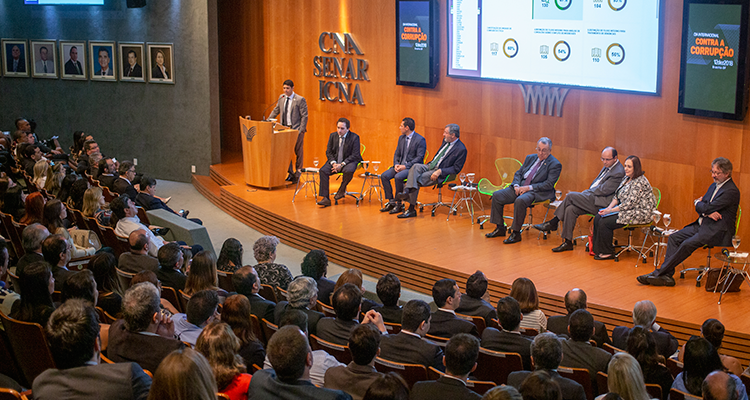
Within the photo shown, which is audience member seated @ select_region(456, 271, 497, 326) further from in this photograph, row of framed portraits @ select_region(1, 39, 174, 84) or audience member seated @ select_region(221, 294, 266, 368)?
row of framed portraits @ select_region(1, 39, 174, 84)

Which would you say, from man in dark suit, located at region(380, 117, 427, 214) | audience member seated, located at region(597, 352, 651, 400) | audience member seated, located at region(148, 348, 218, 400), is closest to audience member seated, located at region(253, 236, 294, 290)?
audience member seated, located at region(597, 352, 651, 400)

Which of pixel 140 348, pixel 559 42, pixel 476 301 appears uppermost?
pixel 559 42

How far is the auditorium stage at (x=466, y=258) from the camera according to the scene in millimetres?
6070

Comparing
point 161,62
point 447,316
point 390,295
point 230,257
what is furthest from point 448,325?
point 161,62

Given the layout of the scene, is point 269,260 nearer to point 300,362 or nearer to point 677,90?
point 300,362

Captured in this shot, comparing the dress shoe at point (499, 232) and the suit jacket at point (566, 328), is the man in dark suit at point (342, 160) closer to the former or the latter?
the dress shoe at point (499, 232)

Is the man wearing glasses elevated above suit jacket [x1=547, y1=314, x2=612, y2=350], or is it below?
above

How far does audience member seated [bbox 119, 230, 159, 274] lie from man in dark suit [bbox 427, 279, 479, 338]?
2.16 metres

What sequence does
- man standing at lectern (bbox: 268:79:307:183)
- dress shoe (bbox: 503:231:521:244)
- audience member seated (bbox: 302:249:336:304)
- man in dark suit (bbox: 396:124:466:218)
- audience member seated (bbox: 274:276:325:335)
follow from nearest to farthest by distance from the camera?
audience member seated (bbox: 274:276:325:335) → audience member seated (bbox: 302:249:336:304) → dress shoe (bbox: 503:231:521:244) → man in dark suit (bbox: 396:124:466:218) → man standing at lectern (bbox: 268:79:307:183)

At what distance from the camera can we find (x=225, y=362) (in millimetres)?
3127

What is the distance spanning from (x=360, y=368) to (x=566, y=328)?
6.99 ft

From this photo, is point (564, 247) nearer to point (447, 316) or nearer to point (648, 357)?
point (447, 316)

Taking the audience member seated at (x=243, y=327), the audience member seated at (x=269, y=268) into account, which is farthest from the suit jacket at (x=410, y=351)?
the audience member seated at (x=269, y=268)

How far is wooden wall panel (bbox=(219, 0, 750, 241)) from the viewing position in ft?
24.7
